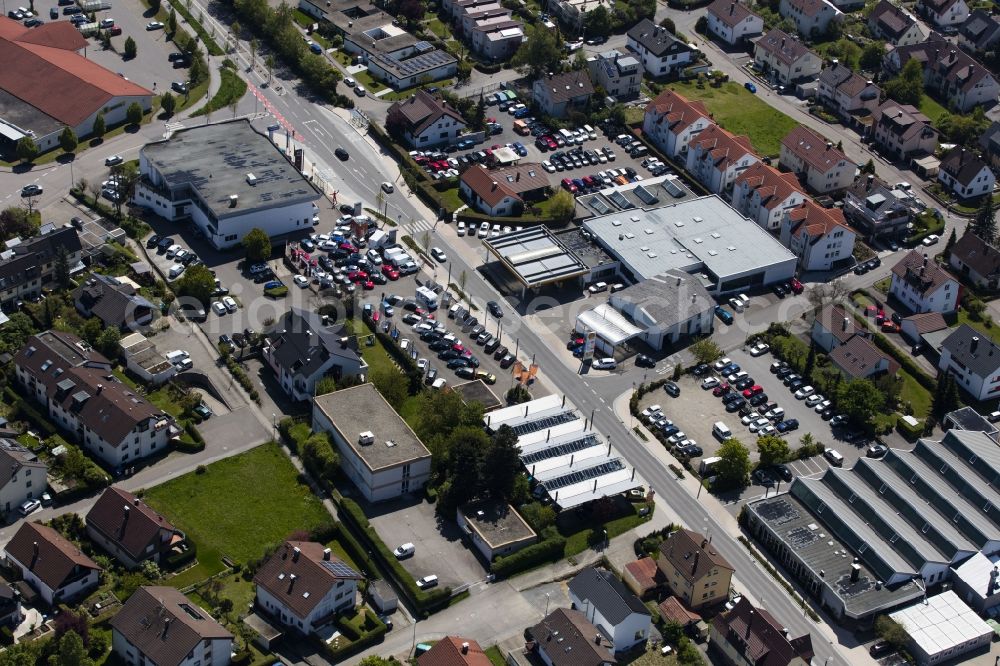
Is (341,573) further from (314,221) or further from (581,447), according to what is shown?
(314,221)

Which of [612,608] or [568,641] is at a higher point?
[612,608]

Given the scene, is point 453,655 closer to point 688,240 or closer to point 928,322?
point 688,240

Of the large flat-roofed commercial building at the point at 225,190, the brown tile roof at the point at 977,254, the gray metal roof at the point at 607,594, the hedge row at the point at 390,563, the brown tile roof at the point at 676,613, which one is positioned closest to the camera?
the gray metal roof at the point at 607,594

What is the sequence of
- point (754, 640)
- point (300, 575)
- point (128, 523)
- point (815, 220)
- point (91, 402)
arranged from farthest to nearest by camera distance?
point (815, 220), point (91, 402), point (128, 523), point (300, 575), point (754, 640)

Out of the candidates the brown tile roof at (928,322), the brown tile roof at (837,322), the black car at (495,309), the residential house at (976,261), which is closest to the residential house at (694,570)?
the brown tile roof at (837,322)

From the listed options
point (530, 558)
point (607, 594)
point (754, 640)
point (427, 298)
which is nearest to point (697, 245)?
point (427, 298)

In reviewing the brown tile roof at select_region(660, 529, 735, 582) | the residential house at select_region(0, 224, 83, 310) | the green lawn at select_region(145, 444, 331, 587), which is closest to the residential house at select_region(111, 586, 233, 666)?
the green lawn at select_region(145, 444, 331, 587)

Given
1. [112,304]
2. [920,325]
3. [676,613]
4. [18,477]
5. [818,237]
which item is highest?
[818,237]

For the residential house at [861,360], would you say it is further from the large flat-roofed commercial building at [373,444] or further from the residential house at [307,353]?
the residential house at [307,353]
